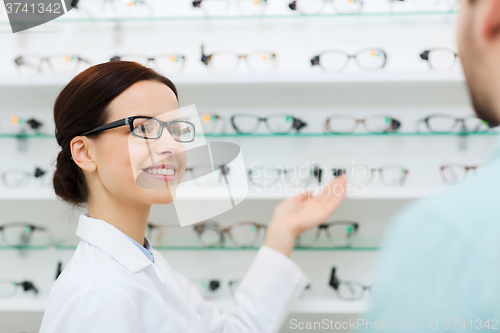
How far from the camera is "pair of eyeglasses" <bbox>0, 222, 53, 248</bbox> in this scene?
3.11 feet

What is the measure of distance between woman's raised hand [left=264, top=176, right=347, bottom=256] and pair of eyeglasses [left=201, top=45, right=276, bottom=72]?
1.26 feet

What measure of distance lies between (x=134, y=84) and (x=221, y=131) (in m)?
0.45

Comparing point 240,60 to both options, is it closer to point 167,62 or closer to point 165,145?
point 167,62

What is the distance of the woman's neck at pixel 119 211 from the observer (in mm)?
533

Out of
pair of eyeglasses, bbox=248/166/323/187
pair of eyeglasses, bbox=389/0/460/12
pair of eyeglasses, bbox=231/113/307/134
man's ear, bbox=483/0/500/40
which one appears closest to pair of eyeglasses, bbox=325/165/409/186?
pair of eyeglasses, bbox=248/166/323/187

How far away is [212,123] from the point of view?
936 millimetres

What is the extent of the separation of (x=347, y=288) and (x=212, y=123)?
60cm

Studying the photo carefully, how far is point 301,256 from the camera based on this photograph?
96cm

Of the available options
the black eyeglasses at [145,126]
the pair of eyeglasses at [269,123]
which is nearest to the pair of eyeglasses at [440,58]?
the pair of eyeglasses at [269,123]

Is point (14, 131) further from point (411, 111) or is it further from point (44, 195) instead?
point (411, 111)

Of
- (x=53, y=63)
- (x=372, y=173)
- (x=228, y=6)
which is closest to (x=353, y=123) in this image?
(x=372, y=173)

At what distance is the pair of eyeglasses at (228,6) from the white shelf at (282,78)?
0.85 feet

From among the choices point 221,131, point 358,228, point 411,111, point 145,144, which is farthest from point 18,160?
point 411,111

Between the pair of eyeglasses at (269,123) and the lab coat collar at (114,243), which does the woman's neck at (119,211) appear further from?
the pair of eyeglasses at (269,123)
